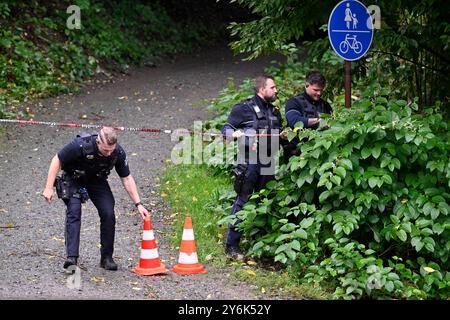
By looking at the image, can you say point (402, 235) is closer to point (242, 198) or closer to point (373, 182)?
point (373, 182)

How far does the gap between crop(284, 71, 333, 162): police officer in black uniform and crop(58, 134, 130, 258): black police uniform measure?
1943mm

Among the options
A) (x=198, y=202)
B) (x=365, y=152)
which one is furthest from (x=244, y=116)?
(x=198, y=202)

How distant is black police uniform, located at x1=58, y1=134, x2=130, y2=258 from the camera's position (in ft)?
25.1

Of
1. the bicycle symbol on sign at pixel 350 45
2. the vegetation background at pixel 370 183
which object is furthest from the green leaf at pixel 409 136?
the bicycle symbol on sign at pixel 350 45

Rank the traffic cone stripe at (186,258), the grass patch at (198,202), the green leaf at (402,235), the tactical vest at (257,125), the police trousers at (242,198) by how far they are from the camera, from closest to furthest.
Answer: the green leaf at (402,235), the traffic cone stripe at (186,258), the tactical vest at (257,125), the police trousers at (242,198), the grass patch at (198,202)

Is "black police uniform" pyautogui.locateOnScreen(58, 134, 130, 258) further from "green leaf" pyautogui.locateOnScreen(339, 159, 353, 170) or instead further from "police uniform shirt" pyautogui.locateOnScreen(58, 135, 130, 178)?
"green leaf" pyautogui.locateOnScreen(339, 159, 353, 170)

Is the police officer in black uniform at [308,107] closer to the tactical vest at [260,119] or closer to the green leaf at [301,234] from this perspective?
the tactical vest at [260,119]

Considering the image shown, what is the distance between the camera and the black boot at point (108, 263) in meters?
8.02

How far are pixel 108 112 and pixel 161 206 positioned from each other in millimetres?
6047

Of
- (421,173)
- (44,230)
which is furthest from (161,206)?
(421,173)

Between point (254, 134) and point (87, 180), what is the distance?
185 centimetres

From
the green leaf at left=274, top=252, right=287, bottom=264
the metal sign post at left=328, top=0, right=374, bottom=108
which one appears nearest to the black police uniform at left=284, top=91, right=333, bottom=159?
the metal sign post at left=328, top=0, right=374, bottom=108

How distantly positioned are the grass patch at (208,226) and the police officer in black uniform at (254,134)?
32 centimetres

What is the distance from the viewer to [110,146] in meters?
7.53
